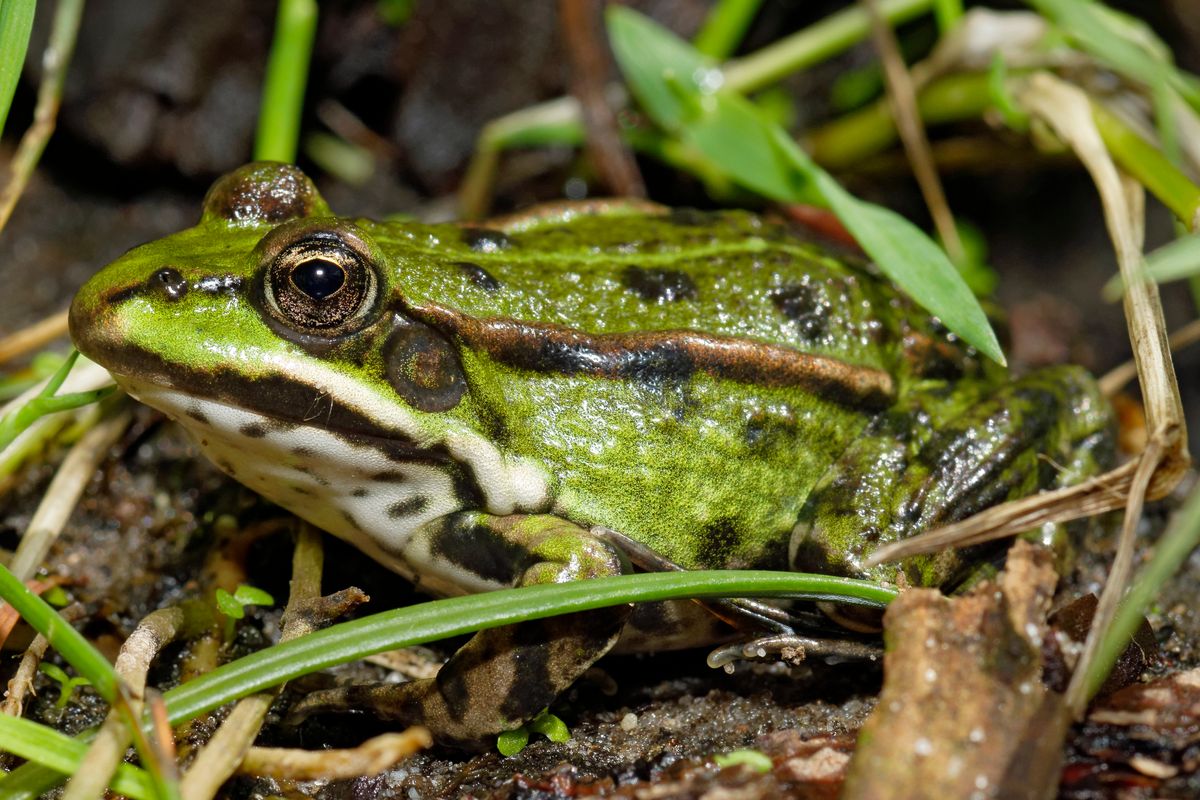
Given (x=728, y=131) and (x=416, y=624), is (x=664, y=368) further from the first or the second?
(x=728, y=131)

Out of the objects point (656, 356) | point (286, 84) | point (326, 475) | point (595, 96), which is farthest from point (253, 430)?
point (595, 96)

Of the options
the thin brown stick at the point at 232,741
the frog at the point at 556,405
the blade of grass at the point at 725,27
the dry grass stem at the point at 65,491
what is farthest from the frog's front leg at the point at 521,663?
the blade of grass at the point at 725,27

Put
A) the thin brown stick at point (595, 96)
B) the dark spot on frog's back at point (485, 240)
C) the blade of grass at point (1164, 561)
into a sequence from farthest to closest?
the thin brown stick at point (595, 96), the dark spot on frog's back at point (485, 240), the blade of grass at point (1164, 561)

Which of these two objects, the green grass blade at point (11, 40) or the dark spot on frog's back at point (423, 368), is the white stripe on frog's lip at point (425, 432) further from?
the green grass blade at point (11, 40)

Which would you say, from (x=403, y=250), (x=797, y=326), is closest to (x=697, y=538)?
(x=797, y=326)

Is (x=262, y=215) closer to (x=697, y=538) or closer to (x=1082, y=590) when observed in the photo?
(x=697, y=538)

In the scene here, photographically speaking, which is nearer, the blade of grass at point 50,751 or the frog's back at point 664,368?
the blade of grass at point 50,751
